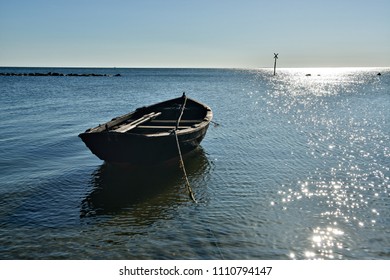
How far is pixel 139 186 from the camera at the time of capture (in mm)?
12414

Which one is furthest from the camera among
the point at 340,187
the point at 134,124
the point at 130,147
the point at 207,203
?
the point at 134,124

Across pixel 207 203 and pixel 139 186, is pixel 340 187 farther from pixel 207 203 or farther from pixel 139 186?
pixel 139 186

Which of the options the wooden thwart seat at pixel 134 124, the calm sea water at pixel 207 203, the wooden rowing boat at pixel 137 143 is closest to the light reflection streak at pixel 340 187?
the calm sea water at pixel 207 203

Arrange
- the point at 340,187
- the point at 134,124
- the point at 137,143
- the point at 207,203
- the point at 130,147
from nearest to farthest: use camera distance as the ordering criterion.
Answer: the point at 207,203 < the point at 340,187 < the point at 137,143 < the point at 130,147 < the point at 134,124

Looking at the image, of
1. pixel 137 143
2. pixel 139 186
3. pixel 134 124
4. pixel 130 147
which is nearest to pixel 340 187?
pixel 139 186

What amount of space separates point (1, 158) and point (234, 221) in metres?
12.8

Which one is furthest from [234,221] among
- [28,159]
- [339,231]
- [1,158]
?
[1,158]

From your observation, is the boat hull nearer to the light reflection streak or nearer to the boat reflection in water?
the boat reflection in water

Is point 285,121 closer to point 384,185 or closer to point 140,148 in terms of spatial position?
point 384,185

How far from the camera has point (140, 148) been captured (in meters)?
12.9

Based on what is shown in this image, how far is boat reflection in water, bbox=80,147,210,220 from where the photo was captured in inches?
428

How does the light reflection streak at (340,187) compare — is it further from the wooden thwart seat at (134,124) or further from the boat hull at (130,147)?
the wooden thwart seat at (134,124)

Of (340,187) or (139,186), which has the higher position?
(340,187)

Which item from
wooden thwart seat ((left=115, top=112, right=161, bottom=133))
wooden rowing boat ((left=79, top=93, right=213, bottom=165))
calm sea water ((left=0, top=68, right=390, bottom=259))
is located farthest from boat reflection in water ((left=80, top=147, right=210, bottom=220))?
wooden thwart seat ((left=115, top=112, right=161, bottom=133))
